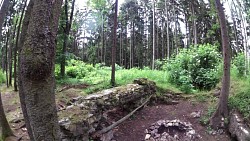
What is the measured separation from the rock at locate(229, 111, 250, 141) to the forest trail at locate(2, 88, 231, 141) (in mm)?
329

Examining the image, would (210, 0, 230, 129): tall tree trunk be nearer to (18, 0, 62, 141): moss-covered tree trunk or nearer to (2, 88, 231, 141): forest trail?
(2, 88, 231, 141): forest trail

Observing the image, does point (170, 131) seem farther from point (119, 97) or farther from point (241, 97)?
point (241, 97)

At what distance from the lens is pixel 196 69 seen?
1268cm

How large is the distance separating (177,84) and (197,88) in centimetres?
94

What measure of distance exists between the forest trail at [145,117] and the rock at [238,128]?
1.08 ft

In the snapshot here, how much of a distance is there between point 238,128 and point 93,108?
13.7 ft

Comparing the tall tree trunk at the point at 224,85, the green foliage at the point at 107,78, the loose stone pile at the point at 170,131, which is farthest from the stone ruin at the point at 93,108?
the tall tree trunk at the point at 224,85

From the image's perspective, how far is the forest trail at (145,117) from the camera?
7.88 m

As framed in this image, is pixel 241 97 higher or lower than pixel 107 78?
lower

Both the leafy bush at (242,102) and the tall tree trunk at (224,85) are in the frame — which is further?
the tall tree trunk at (224,85)

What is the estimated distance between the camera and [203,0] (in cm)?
2627

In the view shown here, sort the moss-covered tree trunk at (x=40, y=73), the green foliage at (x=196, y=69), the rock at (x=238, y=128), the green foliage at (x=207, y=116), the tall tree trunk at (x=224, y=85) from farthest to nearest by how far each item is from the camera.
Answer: the green foliage at (x=196, y=69), the green foliage at (x=207, y=116), the tall tree trunk at (x=224, y=85), the rock at (x=238, y=128), the moss-covered tree trunk at (x=40, y=73)

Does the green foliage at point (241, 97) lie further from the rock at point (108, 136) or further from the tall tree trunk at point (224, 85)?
the rock at point (108, 136)

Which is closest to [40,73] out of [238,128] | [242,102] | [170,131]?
[238,128]
